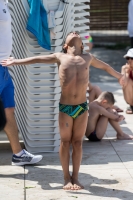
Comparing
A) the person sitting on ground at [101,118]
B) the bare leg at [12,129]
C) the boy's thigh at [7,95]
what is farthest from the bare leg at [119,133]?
the boy's thigh at [7,95]

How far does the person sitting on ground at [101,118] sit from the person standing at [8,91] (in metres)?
1.39

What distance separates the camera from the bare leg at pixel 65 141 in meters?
5.19

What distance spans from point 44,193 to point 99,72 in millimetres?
9489

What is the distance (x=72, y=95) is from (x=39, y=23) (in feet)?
4.59

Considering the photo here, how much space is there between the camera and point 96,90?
8.47 meters

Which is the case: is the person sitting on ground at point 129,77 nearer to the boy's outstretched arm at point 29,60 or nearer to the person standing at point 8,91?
the person standing at point 8,91

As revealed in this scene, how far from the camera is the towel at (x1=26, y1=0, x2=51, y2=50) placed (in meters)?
6.12

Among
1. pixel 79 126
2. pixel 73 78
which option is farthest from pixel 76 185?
pixel 73 78

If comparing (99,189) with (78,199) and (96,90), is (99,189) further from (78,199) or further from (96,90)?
(96,90)

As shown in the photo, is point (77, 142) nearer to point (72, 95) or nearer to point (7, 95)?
point (72, 95)

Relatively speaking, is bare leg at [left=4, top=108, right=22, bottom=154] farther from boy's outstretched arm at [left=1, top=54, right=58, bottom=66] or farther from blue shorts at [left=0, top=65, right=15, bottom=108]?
boy's outstretched arm at [left=1, top=54, right=58, bottom=66]

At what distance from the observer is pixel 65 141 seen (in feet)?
17.3

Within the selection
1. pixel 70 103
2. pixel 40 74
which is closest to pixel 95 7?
pixel 40 74

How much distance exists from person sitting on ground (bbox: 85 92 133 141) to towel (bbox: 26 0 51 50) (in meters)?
1.40
